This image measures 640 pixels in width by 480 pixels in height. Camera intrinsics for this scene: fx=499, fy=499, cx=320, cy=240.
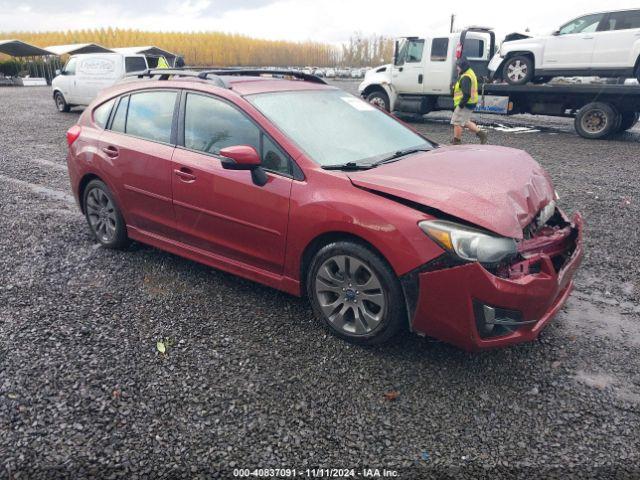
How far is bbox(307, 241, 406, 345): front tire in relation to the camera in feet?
9.50

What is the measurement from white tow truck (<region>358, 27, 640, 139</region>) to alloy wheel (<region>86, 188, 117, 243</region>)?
10427mm

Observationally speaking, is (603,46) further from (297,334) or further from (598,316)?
(297,334)

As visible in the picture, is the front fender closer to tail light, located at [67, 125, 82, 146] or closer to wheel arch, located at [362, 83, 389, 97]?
tail light, located at [67, 125, 82, 146]

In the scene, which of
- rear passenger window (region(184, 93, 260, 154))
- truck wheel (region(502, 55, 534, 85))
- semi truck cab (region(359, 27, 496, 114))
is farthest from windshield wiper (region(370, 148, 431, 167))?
semi truck cab (region(359, 27, 496, 114))

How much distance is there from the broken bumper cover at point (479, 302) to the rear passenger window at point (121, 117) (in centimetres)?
303

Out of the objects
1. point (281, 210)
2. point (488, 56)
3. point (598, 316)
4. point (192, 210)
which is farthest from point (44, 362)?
point (488, 56)

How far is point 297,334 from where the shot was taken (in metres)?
3.32

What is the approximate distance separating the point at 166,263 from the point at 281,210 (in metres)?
1.73

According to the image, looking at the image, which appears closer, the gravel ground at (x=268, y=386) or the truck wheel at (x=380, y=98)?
the gravel ground at (x=268, y=386)

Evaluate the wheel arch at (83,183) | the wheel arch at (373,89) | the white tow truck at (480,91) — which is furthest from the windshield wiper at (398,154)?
the wheel arch at (373,89)

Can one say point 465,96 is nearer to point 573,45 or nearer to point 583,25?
point 573,45

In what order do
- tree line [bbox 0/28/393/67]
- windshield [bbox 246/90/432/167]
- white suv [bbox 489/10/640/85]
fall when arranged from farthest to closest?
tree line [bbox 0/28/393/67] < white suv [bbox 489/10/640/85] < windshield [bbox 246/90/432/167]

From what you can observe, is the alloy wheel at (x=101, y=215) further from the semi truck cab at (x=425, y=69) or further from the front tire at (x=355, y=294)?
the semi truck cab at (x=425, y=69)

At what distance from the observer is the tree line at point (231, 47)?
357 ft
